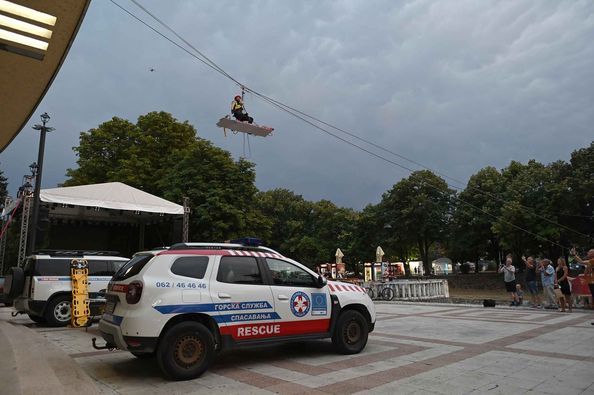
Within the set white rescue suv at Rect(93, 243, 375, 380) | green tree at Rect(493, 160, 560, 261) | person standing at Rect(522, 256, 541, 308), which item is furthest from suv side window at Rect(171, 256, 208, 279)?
green tree at Rect(493, 160, 560, 261)

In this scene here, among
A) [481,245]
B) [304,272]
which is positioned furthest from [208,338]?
[481,245]

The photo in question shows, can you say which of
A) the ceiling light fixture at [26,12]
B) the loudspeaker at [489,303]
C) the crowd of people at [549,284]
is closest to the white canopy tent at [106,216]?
the ceiling light fixture at [26,12]

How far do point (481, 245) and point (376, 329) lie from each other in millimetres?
33065

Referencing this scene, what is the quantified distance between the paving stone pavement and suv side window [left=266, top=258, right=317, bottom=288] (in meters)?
1.20

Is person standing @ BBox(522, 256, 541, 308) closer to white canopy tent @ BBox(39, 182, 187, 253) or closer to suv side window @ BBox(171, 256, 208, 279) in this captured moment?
suv side window @ BBox(171, 256, 208, 279)

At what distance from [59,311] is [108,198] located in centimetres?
646

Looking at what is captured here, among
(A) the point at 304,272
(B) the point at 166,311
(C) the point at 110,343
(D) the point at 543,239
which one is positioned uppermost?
(D) the point at 543,239

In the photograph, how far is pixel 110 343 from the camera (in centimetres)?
589

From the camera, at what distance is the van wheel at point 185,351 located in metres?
5.46

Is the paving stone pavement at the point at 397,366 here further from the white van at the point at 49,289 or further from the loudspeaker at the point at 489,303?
the loudspeaker at the point at 489,303

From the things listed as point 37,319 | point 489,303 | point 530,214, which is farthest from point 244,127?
point 530,214

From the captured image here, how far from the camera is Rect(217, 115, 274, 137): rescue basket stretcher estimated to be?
1125cm

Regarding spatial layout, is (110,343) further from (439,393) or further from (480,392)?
(480,392)

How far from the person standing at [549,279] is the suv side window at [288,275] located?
1042 cm
